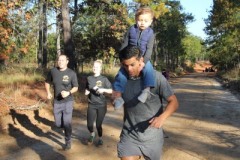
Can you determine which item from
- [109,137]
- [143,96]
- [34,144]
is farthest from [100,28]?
[143,96]

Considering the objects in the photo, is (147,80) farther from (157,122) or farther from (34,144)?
(34,144)

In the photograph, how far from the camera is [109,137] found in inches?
394

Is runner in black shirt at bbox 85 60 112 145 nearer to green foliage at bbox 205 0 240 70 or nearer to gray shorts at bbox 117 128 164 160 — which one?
gray shorts at bbox 117 128 164 160

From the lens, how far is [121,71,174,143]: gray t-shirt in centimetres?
422

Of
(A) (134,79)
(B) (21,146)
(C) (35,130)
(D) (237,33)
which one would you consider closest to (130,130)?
(A) (134,79)

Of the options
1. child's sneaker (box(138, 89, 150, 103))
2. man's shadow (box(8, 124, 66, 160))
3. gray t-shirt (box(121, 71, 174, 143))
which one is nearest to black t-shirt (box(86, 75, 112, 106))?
man's shadow (box(8, 124, 66, 160))

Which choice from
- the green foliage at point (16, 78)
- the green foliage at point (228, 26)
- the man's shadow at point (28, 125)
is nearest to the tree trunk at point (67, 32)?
the green foliage at point (16, 78)

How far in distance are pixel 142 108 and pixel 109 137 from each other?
5850 mm

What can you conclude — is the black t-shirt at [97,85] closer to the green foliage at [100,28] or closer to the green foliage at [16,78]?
the green foliage at [16,78]

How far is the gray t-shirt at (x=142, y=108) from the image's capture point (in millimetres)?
4223

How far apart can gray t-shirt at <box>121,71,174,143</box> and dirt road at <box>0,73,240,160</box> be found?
3724 millimetres

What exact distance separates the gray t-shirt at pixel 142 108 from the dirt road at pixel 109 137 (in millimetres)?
3724

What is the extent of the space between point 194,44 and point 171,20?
2819 inches

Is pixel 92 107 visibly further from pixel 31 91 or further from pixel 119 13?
Result: pixel 119 13
